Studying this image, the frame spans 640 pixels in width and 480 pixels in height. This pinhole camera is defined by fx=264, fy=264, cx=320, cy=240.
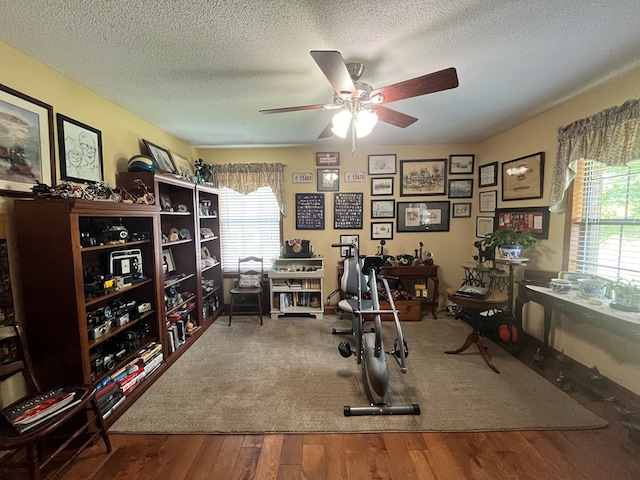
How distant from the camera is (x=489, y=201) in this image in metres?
3.62

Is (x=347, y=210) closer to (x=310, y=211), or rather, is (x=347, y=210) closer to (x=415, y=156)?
(x=310, y=211)

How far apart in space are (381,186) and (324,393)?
288cm

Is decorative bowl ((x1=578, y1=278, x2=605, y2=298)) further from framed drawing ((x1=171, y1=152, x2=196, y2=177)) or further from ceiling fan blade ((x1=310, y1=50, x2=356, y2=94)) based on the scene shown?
framed drawing ((x1=171, y1=152, x2=196, y2=177))

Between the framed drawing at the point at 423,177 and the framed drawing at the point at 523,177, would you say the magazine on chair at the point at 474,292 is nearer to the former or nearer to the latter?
the framed drawing at the point at 523,177

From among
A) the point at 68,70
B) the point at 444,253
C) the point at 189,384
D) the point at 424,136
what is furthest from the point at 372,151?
the point at 189,384

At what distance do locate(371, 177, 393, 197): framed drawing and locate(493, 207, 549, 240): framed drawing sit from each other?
4.71 feet

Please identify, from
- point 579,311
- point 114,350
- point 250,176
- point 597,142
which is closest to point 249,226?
point 250,176

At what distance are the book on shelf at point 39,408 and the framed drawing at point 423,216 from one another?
3789 mm

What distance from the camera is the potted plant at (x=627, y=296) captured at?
69.9 inches

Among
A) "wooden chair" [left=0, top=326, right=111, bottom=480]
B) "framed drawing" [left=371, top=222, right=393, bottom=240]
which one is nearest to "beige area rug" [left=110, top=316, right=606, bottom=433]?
"wooden chair" [left=0, top=326, right=111, bottom=480]

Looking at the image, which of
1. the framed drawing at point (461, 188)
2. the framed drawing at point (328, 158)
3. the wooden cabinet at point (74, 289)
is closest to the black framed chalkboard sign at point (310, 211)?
the framed drawing at point (328, 158)

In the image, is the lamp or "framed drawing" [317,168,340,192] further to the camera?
"framed drawing" [317,168,340,192]

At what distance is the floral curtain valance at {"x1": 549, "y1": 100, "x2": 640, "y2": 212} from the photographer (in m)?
1.89

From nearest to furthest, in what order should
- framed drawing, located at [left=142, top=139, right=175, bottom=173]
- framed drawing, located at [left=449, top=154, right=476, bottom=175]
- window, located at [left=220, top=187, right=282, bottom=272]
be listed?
framed drawing, located at [left=142, top=139, right=175, bottom=173], framed drawing, located at [left=449, top=154, right=476, bottom=175], window, located at [left=220, top=187, right=282, bottom=272]
